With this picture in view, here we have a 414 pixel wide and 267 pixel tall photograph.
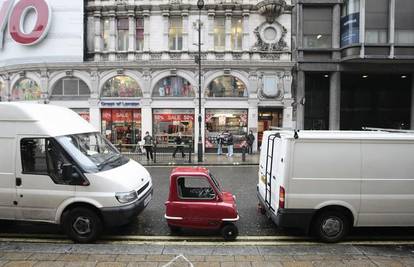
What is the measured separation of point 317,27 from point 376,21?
12.9 ft

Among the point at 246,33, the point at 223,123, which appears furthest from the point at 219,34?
the point at 223,123

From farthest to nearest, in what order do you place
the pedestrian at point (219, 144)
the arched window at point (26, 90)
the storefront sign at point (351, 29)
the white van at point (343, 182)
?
the arched window at point (26, 90) < the storefront sign at point (351, 29) < the pedestrian at point (219, 144) < the white van at point (343, 182)

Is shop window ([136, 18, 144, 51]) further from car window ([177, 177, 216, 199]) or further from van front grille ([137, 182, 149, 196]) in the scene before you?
car window ([177, 177, 216, 199])

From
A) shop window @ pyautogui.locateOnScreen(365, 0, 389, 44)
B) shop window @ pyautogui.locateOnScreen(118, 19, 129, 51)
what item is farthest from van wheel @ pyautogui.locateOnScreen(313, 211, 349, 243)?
shop window @ pyautogui.locateOnScreen(118, 19, 129, 51)

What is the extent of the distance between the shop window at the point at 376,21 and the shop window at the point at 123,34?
17.4 metres

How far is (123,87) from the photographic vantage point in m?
23.8

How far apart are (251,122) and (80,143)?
58.0 ft

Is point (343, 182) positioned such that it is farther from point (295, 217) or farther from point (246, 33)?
point (246, 33)

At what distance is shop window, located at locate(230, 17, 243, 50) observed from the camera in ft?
77.1

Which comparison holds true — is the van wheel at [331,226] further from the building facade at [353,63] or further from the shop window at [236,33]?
the shop window at [236,33]

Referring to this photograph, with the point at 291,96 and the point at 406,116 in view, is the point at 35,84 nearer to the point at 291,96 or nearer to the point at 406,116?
the point at 291,96

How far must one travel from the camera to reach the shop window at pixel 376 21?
862 inches

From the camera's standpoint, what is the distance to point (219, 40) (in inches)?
928

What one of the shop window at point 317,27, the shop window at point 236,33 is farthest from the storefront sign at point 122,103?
the shop window at point 317,27
